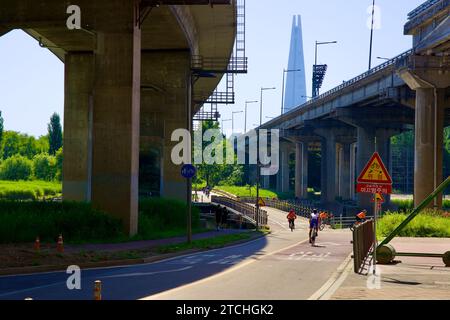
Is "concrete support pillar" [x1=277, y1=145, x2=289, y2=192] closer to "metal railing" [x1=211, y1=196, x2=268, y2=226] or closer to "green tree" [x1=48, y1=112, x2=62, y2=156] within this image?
"green tree" [x1=48, y1=112, x2=62, y2=156]

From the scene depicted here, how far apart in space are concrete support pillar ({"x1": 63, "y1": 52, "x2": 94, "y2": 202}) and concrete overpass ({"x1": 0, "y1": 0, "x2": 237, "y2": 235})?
0.24 feet

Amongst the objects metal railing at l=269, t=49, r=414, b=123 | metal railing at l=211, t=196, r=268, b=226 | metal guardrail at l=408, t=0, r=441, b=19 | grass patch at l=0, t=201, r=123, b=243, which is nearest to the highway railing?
metal railing at l=211, t=196, r=268, b=226

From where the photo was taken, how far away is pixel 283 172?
141000 mm

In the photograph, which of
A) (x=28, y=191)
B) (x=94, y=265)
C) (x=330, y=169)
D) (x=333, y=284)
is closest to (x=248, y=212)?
(x=28, y=191)

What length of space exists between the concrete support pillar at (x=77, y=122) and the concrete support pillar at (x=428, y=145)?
24.5 metres

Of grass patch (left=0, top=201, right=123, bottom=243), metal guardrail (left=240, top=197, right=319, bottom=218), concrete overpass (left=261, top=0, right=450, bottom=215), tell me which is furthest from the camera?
metal guardrail (left=240, top=197, right=319, bottom=218)

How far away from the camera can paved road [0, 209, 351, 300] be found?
13.7 metres

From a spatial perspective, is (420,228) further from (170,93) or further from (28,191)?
(28,191)

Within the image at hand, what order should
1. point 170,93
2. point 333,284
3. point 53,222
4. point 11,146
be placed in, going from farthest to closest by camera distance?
point 11,146, point 170,93, point 53,222, point 333,284

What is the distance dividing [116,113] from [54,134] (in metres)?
127

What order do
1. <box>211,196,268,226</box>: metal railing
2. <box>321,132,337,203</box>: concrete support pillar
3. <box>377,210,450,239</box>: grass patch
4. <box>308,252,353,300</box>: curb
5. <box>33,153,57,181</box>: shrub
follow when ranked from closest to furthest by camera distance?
<box>308,252,353,300</box>: curb → <box>377,210,450,239</box>: grass patch → <box>211,196,268,226</box>: metal railing → <box>321,132,337,203</box>: concrete support pillar → <box>33,153,57,181</box>: shrub

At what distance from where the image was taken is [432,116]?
169ft

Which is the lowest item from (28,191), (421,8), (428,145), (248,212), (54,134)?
(248,212)

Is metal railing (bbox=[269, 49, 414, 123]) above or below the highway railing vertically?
above
